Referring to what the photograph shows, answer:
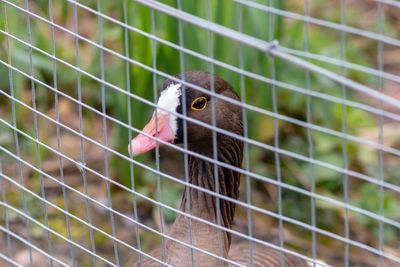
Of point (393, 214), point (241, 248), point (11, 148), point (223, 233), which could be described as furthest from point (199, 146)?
point (11, 148)

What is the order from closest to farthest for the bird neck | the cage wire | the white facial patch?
the white facial patch < the bird neck < the cage wire

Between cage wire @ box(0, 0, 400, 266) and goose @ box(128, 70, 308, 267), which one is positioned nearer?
goose @ box(128, 70, 308, 267)

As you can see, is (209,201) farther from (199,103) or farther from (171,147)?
(171,147)

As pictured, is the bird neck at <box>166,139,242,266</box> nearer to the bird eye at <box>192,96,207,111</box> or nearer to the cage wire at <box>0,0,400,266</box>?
the bird eye at <box>192,96,207,111</box>

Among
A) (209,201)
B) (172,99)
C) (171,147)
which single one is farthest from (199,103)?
(171,147)

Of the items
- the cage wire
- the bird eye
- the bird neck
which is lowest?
the bird neck

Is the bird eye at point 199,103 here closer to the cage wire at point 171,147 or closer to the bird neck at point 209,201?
the bird neck at point 209,201

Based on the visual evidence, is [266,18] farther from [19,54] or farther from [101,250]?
[101,250]

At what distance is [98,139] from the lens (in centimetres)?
241

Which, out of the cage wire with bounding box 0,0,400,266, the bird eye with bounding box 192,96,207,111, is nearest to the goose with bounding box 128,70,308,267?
the bird eye with bounding box 192,96,207,111

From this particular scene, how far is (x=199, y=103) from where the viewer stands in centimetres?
138

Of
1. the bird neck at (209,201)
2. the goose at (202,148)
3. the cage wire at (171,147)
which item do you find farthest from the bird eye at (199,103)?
the cage wire at (171,147)

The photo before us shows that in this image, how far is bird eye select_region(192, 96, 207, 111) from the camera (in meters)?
1.37

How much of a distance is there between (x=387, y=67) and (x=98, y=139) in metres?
1.30
